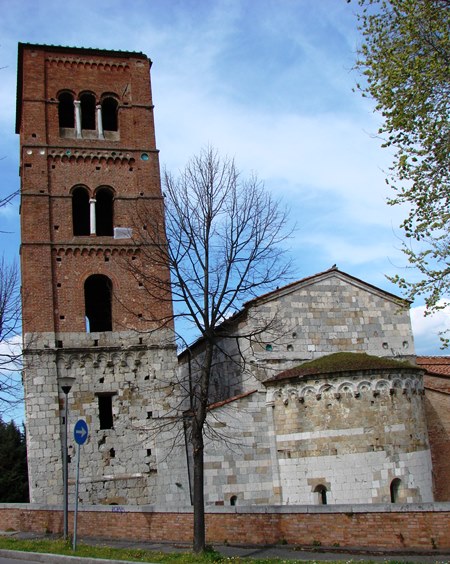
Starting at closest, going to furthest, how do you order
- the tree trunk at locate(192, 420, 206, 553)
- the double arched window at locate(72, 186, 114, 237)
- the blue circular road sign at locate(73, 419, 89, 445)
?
the tree trunk at locate(192, 420, 206, 553) < the blue circular road sign at locate(73, 419, 89, 445) < the double arched window at locate(72, 186, 114, 237)

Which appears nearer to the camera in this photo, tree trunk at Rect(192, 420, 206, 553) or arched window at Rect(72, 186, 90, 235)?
tree trunk at Rect(192, 420, 206, 553)

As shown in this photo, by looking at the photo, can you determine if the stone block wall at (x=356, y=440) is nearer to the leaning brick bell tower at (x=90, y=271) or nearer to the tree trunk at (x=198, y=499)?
the leaning brick bell tower at (x=90, y=271)

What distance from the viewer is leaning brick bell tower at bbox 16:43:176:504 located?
22.6 m

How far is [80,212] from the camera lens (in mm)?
26641

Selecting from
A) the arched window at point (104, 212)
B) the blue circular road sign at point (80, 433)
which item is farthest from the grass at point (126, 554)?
the arched window at point (104, 212)

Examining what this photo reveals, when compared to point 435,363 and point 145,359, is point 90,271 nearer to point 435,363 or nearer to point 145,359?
point 145,359

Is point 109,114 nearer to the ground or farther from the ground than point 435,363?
farther from the ground

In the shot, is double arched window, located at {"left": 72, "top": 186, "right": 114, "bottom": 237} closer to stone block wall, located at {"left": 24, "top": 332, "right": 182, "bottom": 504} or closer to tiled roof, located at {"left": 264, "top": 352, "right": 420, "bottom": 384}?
stone block wall, located at {"left": 24, "top": 332, "right": 182, "bottom": 504}

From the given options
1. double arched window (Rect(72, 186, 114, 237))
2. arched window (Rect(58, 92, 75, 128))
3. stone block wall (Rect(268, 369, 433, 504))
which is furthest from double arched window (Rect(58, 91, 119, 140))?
stone block wall (Rect(268, 369, 433, 504))

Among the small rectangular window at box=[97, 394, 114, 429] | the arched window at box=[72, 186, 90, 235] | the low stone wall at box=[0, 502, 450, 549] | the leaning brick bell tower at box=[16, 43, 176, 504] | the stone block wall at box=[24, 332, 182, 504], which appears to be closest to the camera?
the low stone wall at box=[0, 502, 450, 549]

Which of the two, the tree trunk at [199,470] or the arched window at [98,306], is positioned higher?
the arched window at [98,306]

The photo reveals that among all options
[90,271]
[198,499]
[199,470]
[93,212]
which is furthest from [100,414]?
[198,499]

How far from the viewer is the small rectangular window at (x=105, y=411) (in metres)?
23.4

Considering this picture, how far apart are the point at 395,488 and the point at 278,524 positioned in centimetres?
664
